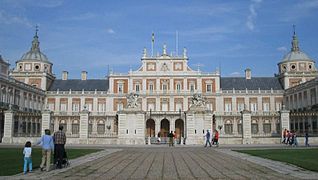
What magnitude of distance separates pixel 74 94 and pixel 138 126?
37.3m

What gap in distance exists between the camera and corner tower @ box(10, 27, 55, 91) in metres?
65.1

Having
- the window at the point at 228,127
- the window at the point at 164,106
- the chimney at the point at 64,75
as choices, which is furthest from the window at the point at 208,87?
the chimney at the point at 64,75

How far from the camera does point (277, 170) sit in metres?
10.9

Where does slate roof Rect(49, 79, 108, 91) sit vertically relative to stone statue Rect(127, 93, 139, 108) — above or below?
above

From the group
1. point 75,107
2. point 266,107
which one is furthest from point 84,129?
point 266,107

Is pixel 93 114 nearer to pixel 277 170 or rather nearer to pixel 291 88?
pixel 291 88

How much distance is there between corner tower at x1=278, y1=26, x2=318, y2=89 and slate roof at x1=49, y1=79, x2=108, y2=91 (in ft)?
105

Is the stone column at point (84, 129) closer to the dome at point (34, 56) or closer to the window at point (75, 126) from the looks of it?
the window at point (75, 126)

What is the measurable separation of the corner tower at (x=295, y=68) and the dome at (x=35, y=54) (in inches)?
1691

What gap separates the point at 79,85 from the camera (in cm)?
6881

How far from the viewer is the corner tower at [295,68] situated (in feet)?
208

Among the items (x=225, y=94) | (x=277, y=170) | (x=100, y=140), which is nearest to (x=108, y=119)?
(x=225, y=94)

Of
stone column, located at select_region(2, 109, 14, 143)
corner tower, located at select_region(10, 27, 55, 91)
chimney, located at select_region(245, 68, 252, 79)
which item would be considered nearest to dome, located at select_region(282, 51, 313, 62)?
chimney, located at select_region(245, 68, 252, 79)

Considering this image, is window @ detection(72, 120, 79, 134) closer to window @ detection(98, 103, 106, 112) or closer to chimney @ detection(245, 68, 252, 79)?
window @ detection(98, 103, 106, 112)
